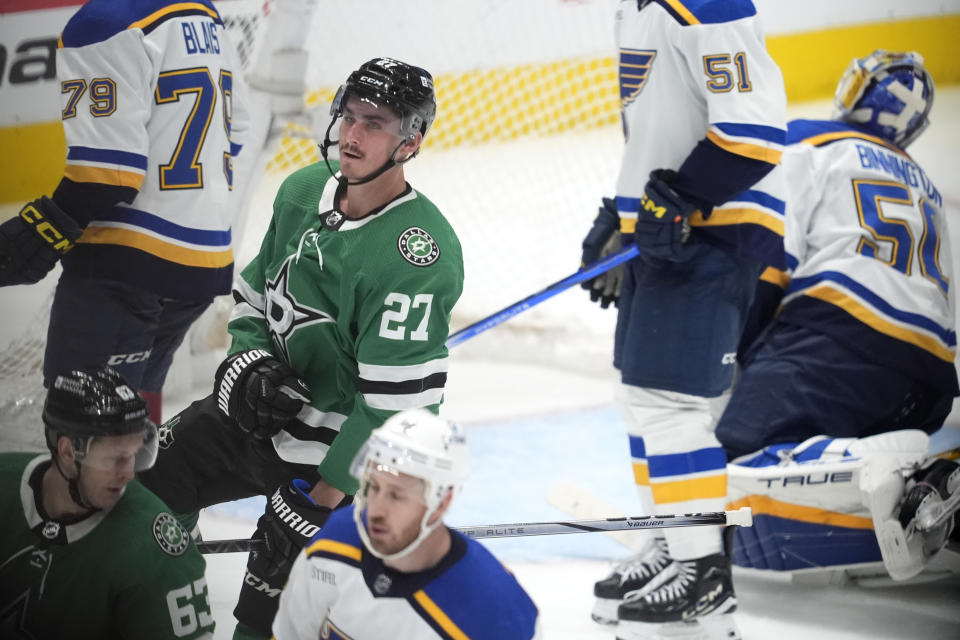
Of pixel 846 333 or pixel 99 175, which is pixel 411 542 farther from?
pixel 846 333

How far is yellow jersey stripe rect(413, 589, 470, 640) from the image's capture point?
1405 millimetres

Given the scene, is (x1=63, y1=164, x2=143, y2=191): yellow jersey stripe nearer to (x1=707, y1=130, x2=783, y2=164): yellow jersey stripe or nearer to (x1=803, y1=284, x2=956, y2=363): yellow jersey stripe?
(x1=707, y1=130, x2=783, y2=164): yellow jersey stripe

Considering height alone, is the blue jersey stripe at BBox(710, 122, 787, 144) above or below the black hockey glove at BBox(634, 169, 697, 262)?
above

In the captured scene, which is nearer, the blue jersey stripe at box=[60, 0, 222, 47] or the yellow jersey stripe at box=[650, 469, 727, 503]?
the blue jersey stripe at box=[60, 0, 222, 47]

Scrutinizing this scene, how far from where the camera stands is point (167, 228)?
2090 mm

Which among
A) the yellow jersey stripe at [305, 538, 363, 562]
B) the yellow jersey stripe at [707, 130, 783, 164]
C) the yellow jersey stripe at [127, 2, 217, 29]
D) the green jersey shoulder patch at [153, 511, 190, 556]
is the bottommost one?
the green jersey shoulder patch at [153, 511, 190, 556]

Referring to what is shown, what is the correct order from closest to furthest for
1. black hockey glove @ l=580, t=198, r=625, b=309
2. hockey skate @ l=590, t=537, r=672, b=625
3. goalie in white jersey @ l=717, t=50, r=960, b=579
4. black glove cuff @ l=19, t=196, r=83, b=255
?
black glove cuff @ l=19, t=196, r=83, b=255, hockey skate @ l=590, t=537, r=672, b=625, black hockey glove @ l=580, t=198, r=625, b=309, goalie in white jersey @ l=717, t=50, r=960, b=579

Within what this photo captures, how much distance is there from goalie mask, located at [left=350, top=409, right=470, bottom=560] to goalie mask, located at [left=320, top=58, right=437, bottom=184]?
1.74ft

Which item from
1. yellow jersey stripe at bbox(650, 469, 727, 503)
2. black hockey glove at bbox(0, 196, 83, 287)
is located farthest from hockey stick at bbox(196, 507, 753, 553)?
yellow jersey stripe at bbox(650, 469, 727, 503)

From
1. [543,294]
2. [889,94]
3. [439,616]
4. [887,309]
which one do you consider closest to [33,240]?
[439,616]

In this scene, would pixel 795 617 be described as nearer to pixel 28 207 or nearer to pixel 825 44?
pixel 28 207

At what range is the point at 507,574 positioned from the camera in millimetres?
1455

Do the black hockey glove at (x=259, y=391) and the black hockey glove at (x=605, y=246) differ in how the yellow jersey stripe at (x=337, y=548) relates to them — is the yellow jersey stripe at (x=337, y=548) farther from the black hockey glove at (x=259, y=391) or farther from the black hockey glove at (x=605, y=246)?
the black hockey glove at (x=605, y=246)

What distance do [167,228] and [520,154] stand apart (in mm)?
2702
